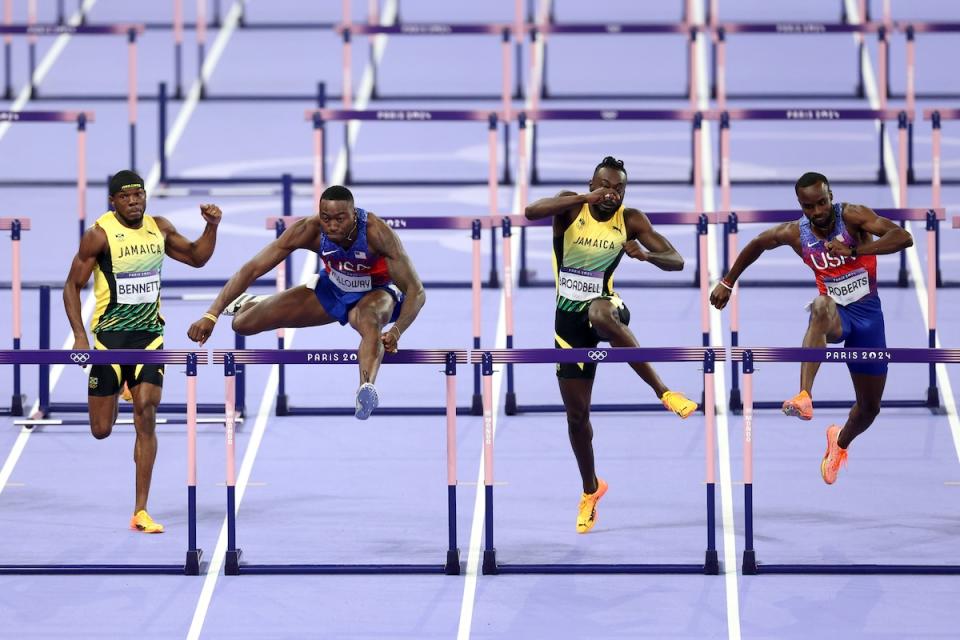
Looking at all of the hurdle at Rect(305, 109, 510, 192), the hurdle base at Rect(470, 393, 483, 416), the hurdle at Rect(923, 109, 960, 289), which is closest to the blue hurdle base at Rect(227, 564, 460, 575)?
the hurdle base at Rect(470, 393, 483, 416)

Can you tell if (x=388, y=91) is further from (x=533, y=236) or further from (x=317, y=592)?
(x=317, y=592)

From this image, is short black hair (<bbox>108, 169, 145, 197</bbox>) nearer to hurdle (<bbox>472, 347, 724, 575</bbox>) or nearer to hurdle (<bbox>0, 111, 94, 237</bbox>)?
hurdle (<bbox>472, 347, 724, 575</bbox>)

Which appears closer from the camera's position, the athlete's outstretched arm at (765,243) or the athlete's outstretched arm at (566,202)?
the athlete's outstretched arm at (566,202)

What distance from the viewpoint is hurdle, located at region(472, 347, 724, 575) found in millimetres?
10211

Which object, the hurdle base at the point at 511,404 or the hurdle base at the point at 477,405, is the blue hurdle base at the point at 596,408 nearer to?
the hurdle base at the point at 511,404

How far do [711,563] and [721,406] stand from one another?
271cm

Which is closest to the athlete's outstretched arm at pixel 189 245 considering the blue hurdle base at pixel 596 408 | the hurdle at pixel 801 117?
the blue hurdle base at pixel 596 408

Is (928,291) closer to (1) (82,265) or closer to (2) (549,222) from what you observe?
(2) (549,222)

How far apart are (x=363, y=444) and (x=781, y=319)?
341cm

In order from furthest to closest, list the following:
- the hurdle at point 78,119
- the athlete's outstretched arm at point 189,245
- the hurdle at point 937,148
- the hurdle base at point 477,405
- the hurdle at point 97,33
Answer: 1. the hurdle at point 97,33
2. the hurdle at point 78,119
3. the hurdle at point 937,148
4. the hurdle base at point 477,405
5. the athlete's outstretched arm at point 189,245

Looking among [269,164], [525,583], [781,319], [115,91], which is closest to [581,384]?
[525,583]

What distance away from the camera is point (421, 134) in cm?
1853

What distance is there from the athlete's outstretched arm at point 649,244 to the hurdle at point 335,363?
3.87ft

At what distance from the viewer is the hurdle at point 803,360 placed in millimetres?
10156
